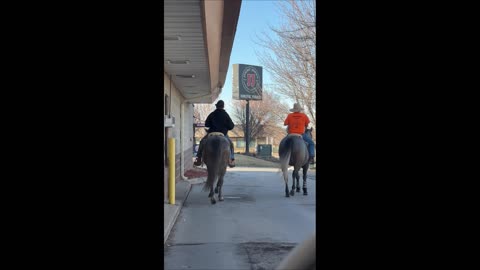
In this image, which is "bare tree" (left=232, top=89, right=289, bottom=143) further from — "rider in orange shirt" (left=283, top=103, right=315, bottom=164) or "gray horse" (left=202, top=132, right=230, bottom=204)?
"gray horse" (left=202, top=132, right=230, bottom=204)

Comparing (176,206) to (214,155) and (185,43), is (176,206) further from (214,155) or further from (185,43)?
(185,43)

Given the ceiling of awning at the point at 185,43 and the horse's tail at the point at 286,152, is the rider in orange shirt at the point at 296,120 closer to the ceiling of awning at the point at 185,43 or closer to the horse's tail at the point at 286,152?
the horse's tail at the point at 286,152

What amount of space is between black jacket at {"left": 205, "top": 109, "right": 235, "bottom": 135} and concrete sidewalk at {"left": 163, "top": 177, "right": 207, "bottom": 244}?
168cm

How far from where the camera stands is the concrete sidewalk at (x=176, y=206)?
16.6 ft

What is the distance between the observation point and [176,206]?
6.83 m

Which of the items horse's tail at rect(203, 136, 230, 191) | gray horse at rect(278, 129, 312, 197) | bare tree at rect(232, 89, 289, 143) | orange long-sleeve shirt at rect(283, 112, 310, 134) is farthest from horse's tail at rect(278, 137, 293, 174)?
bare tree at rect(232, 89, 289, 143)

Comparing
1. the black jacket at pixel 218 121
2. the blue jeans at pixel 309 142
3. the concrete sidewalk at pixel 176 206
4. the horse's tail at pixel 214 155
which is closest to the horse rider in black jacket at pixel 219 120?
the black jacket at pixel 218 121

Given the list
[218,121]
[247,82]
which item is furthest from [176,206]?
[247,82]

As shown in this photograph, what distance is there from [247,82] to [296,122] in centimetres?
2398

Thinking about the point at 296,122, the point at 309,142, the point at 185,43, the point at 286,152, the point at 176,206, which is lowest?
the point at 176,206

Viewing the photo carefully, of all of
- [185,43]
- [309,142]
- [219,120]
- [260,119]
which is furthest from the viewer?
[260,119]

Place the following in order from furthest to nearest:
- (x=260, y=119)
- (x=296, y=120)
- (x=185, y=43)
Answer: (x=260, y=119) → (x=296, y=120) → (x=185, y=43)

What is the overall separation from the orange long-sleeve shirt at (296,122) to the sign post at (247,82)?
22734 mm
